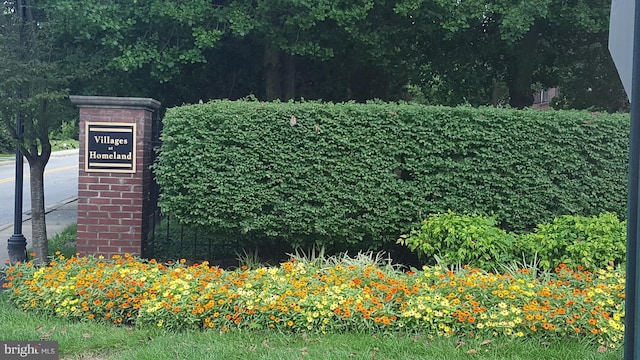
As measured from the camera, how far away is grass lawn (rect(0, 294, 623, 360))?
3.86 m

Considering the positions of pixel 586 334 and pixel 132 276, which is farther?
pixel 132 276

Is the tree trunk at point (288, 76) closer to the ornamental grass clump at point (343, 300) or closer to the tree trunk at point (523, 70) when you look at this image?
the tree trunk at point (523, 70)

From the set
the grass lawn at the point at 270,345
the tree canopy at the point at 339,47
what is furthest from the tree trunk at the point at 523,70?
the grass lawn at the point at 270,345

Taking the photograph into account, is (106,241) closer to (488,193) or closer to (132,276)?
(132,276)

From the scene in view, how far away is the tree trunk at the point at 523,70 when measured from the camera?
10.1 meters

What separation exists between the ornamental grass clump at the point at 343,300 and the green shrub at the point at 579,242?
0.31 meters

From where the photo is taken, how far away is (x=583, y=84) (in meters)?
11.4

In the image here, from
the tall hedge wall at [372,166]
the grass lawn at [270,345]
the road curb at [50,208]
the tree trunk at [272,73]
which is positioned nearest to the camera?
the grass lawn at [270,345]

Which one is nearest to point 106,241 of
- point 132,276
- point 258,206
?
point 132,276

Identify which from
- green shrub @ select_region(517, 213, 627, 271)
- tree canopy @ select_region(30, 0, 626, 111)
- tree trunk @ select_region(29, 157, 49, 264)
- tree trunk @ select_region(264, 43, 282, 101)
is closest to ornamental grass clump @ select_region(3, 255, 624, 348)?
green shrub @ select_region(517, 213, 627, 271)

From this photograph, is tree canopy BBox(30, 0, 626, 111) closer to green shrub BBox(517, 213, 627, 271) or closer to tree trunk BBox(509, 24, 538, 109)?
tree trunk BBox(509, 24, 538, 109)

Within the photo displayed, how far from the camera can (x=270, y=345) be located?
4090 millimetres

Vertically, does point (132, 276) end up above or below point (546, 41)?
below

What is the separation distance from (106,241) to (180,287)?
1897 millimetres
